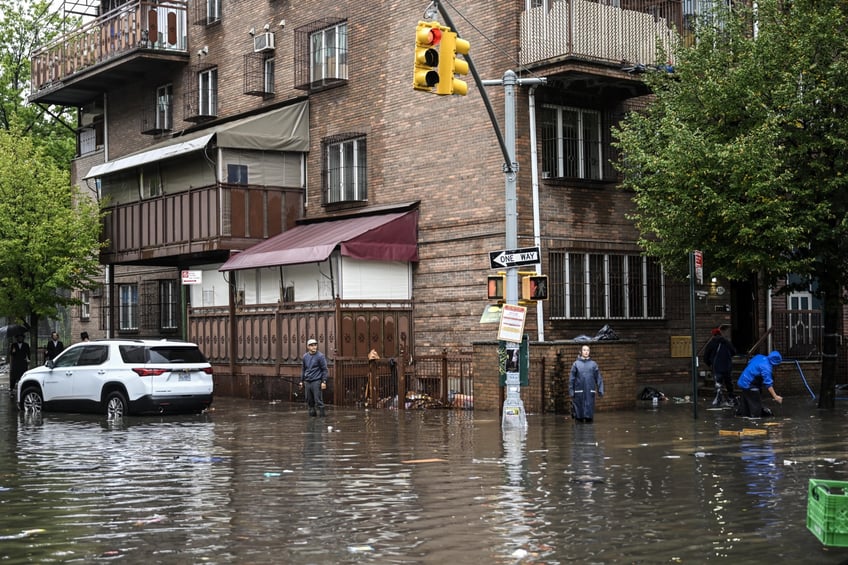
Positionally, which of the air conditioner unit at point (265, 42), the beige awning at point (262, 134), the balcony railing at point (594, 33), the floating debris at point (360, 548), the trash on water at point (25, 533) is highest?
the air conditioner unit at point (265, 42)

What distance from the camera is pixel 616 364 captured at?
24391 millimetres

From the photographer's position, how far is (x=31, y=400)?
1009 inches

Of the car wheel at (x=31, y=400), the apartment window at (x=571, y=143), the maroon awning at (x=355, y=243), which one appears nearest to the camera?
the car wheel at (x=31, y=400)

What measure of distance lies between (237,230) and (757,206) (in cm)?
1475

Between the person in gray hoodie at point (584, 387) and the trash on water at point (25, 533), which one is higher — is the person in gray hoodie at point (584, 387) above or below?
above

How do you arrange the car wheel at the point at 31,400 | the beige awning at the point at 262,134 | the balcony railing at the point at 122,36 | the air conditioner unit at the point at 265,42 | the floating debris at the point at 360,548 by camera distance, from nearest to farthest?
the floating debris at the point at 360,548 → the car wheel at the point at 31,400 → the beige awning at the point at 262,134 → the air conditioner unit at the point at 265,42 → the balcony railing at the point at 122,36

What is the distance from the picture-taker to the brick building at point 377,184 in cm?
2647

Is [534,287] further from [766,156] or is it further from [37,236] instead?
[37,236]

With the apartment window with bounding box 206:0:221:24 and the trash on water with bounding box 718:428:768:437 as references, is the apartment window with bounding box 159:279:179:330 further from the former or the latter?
the trash on water with bounding box 718:428:768:437

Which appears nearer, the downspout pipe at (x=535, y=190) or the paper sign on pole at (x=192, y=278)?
the downspout pipe at (x=535, y=190)

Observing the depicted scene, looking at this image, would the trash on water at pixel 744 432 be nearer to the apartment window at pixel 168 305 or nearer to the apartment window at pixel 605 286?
the apartment window at pixel 605 286

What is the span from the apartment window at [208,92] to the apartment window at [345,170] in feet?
19.4

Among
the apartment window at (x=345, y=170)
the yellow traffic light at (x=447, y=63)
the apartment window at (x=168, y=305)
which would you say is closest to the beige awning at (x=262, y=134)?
the apartment window at (x=345, y=170)

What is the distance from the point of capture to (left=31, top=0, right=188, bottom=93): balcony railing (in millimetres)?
36125
